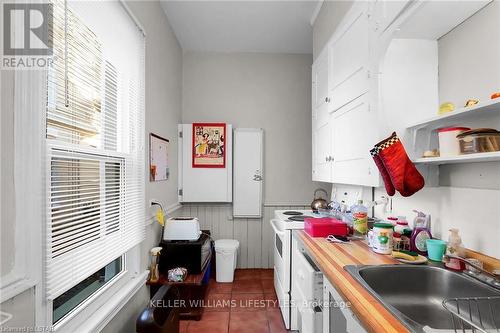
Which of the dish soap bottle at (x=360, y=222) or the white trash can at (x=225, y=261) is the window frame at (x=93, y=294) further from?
the dish soap bottle at (x=360, y=222)

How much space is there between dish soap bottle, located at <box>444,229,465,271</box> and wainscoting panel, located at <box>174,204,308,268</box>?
2.28m

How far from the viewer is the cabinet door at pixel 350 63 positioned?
1610 mm

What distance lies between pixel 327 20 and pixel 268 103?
1.31 meters

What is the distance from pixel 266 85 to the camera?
3.48 m

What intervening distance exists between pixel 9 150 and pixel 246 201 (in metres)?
2.62

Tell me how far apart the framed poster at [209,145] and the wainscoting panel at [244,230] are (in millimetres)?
578

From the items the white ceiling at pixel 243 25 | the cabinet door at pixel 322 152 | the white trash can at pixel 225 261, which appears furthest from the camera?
the white trash can at pixel 225 261

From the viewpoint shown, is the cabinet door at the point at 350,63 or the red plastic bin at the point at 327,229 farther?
the red plastic bin at the point at 327,229

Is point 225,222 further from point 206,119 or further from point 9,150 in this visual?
point 9,150

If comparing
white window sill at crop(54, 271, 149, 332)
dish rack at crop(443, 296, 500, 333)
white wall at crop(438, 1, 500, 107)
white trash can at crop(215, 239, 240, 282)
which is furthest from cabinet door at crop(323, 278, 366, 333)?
white trash can at crop(215, 239, 240, 282)

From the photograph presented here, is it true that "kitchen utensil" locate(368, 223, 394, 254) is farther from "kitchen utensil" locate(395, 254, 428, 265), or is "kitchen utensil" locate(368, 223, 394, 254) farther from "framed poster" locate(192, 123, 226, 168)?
"framed poster" locate(192, 123, 226, 168)

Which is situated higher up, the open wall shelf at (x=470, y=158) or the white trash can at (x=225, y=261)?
the open wall shelf at (x=470, y=158)

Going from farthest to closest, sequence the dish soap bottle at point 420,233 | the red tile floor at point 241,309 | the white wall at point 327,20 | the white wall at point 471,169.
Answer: the red tile floor at point 241,309 → the white wall at point 327,20 → the dish soap bottle at point 420,233 → the white wall at point 471,169

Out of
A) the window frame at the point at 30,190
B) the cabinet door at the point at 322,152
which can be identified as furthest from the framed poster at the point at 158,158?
the cabinet door at the point at 322,152
